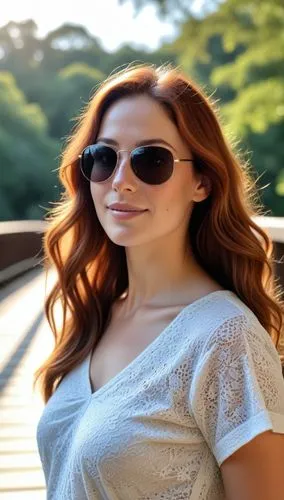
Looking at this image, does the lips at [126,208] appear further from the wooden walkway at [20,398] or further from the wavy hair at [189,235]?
the wooden walkway at [20,398]

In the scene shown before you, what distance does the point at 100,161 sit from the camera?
1.28 m

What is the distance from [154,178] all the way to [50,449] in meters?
0.46

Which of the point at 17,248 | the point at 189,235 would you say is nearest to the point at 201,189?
the point at 189,235

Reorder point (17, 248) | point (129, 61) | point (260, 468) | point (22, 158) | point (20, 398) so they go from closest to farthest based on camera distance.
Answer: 1. point (260, 468)
2. point (20, 398)
3. point (17, 248)
4. point (22, 158)
5. point (129, 61)

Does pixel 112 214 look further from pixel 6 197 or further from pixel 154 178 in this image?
pixel 6 197

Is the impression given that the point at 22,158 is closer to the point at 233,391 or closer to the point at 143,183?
the point at 143,183

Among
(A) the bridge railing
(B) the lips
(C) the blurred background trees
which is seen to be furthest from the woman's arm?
(A) the bridge railing

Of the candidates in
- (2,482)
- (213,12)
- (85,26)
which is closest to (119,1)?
(213,12)

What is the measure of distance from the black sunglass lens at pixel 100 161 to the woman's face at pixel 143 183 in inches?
0.5

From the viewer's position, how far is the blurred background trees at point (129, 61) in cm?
1230

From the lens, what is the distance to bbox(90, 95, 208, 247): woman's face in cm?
123

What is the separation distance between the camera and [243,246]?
130 centimetres

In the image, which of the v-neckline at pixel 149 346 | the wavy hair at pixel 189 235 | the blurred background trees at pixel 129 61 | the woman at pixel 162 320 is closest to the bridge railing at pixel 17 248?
the blurred background trees at pixel 129 61

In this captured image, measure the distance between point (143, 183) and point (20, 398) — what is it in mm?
2313
